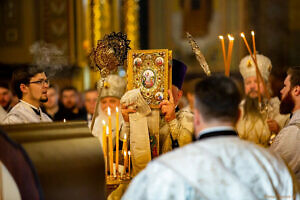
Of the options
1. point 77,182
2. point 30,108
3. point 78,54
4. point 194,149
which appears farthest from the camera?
point 78,54

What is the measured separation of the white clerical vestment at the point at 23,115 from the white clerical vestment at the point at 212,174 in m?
2.10

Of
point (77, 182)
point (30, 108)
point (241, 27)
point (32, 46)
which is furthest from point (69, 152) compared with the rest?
point (32, 46)

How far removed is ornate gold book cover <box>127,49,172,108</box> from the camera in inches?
168

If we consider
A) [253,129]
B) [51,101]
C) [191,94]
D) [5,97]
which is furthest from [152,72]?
[51,101]

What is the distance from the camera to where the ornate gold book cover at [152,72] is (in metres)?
4.27

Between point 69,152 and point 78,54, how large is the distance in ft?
33.8

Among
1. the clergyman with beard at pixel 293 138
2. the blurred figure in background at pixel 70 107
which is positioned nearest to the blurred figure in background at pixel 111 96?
the blurred figure in background at pixel 70 107

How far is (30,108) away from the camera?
15.3 feet

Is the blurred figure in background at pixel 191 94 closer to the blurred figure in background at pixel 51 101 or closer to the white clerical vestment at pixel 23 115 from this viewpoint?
the white clerical vestment at pixel 23 115

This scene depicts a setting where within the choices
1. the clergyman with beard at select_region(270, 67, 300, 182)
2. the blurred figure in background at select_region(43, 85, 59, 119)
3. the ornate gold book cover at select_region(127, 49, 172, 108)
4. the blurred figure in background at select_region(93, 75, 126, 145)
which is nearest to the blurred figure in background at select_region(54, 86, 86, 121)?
the blurred figure in background at select_region(43, 85, 59, 119)

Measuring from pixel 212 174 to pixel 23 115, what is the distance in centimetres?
246

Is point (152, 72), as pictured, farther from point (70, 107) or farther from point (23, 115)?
point (70, 107)

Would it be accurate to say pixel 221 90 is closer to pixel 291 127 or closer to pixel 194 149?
pixel 194 149

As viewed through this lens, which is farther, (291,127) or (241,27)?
(241,27)
